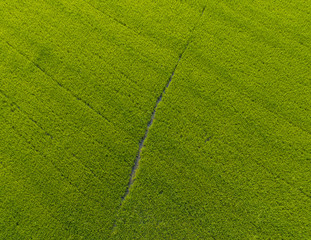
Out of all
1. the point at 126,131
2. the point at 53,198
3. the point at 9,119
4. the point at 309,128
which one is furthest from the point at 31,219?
the point at 309,128

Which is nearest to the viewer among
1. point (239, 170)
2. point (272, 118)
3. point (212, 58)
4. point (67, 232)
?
point (67, 232)

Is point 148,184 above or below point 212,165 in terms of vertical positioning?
below

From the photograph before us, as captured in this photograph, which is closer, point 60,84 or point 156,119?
point 156,119

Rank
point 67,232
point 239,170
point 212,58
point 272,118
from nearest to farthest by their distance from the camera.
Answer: point 67,232 → point 239,170 → point 272,118 → point 212,58

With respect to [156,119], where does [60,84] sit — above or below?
below

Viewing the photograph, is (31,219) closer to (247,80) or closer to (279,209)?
(279,209)

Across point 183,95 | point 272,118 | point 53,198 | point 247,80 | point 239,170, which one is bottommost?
Result: point 53,198

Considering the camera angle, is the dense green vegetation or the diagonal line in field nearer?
the dense green vegetation

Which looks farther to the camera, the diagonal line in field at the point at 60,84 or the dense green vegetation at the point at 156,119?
the diagonal line in field at the point at 60,84
